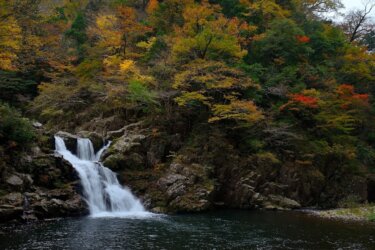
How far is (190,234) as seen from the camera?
1670 cm

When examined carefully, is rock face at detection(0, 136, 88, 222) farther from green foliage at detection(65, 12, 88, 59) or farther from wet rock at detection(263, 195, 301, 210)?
green foliage at detection(65, 12, 88, 59)

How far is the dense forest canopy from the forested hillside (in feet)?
0.39

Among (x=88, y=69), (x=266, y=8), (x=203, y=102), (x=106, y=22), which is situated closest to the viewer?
(x=203, y=102)

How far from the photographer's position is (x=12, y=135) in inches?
804

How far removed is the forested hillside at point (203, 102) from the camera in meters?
25.1

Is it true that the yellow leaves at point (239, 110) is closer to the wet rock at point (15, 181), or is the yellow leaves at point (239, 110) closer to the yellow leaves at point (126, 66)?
the yellow leaves at point (126, 66)

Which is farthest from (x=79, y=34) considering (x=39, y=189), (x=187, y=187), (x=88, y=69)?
(x=39, y=189)

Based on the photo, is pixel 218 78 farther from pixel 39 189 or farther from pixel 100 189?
pixel 39 189

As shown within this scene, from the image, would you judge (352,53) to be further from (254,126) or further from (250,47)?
(254,126)

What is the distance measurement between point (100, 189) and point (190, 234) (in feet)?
26.3

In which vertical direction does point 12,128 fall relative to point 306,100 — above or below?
below

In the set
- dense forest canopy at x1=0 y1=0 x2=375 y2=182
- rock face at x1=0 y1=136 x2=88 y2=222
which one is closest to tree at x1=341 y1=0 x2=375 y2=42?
dense forest canopy at x1=0 y1=0 x2=375 y2=182

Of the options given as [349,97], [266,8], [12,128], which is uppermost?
[266,8]

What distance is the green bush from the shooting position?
20.2m
